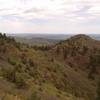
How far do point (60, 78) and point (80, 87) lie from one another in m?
→ 3.79

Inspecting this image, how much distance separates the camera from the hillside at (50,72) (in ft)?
97.9

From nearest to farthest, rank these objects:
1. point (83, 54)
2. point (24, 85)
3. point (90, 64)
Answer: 1. point (24, 85)
2. point (90, 64)
3. point (83, 54)

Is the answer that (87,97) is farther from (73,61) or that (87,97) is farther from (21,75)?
(73,61)

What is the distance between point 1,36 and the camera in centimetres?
5728

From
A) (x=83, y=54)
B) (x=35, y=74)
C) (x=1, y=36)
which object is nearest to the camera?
(x=35, y=74)

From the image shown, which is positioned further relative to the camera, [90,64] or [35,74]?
[90,64]

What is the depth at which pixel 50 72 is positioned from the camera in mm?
46156

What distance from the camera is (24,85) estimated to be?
1171 inches

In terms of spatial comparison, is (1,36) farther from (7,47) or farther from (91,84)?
(91,84)

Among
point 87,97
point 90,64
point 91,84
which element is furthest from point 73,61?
point 87,97

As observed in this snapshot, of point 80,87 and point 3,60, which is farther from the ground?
point 3,60

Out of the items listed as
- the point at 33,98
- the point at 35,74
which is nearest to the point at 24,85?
the point at 35,74

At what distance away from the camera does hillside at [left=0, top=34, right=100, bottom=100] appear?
29.8 metres

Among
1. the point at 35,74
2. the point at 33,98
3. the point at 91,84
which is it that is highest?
the point at 33,98
